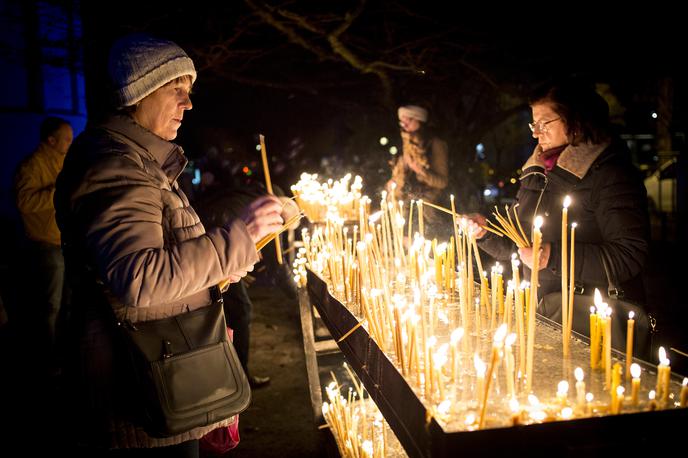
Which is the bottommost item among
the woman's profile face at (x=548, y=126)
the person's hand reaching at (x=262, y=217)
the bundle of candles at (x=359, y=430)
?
the bundle of candles at (x=359, y=430)

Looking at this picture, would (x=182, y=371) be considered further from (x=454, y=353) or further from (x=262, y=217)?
(x=454, y=353)

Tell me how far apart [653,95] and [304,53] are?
6.72m

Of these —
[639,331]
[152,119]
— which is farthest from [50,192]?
[639,331]

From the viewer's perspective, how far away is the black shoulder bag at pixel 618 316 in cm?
252

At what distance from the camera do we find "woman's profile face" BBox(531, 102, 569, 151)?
9.36ft

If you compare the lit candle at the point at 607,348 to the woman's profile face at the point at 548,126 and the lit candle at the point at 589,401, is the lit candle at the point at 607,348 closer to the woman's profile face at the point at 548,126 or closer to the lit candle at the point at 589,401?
the lit candle at the point at 589,401

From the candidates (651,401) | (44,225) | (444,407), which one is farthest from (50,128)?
(651,401)

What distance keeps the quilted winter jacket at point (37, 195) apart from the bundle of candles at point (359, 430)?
3566mm

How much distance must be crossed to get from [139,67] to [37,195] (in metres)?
4.03

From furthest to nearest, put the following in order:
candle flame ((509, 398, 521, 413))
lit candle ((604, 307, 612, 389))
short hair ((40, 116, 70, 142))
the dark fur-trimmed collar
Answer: short hair ((40, 116, 70, 142)) → the dark fur-trimmed collar → lit candle ((604, 307, 612, 389)) → candle flame ((509, 398, 521, 413))

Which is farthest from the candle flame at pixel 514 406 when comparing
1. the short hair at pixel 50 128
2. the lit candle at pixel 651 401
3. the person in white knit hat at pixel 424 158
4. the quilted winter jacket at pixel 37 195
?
the short hair at pixel 50 128

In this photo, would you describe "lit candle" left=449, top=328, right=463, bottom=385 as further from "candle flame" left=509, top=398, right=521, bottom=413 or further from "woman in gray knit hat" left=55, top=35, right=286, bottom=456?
"woman in gray knit hat" left=55, top=35, right=286, bottom=456

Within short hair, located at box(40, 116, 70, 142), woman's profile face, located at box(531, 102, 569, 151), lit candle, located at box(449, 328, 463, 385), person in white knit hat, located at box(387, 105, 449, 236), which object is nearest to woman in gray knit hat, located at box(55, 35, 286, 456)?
lit candle, located at box(449, 328, 463, 385)

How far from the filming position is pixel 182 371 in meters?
1.81
